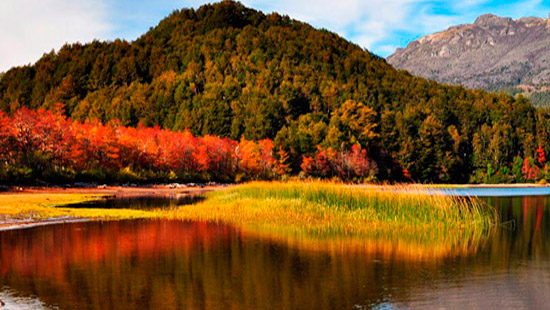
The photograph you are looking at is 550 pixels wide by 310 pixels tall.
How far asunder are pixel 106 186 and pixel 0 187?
15.5m

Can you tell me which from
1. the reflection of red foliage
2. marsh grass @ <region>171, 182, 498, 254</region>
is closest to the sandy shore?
marsh grass @ <region>171, 182, 498, 254</region>

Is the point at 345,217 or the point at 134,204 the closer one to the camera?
the point at 345,217

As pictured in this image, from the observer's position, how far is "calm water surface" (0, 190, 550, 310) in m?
13.2

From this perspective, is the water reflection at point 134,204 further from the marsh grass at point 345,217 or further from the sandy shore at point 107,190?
the sandy shore at point 107,190

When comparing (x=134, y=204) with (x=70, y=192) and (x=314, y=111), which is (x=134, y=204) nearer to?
(x=70, y=192)

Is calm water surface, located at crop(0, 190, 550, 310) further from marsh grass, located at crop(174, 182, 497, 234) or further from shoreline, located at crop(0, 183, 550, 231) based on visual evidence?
marsh grass, located at crop(174, 182, 497, 234)

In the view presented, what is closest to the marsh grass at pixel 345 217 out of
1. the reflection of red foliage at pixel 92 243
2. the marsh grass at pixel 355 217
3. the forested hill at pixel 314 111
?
the marsh grass at pixel 355 217

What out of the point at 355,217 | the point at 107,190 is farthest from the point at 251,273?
the point at 107,190

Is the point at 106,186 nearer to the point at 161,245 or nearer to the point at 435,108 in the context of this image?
the point at 161,245

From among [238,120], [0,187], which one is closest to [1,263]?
[0,187]

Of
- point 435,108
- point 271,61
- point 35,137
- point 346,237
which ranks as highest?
point 271,61

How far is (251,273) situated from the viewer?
1627cm

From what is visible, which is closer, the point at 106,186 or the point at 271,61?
the point at 106,186

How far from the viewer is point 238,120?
142 metres
